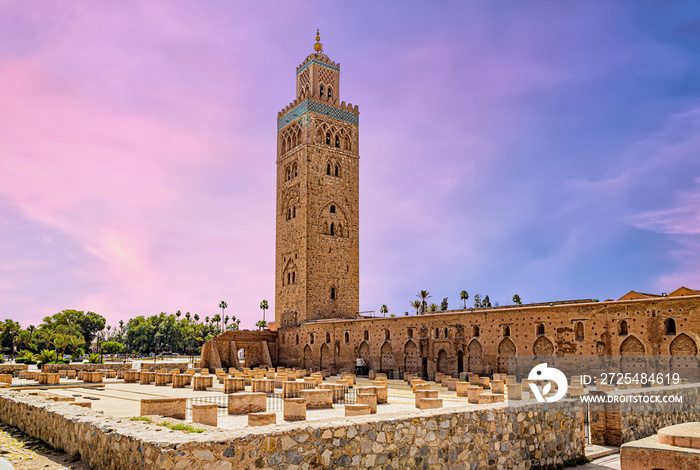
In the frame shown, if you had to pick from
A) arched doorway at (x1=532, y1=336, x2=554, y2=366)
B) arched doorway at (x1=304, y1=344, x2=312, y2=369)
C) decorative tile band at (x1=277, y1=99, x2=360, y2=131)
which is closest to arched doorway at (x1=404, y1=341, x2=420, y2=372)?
arched doorway at (x1=532, y1=336, x2=554, y2=366)

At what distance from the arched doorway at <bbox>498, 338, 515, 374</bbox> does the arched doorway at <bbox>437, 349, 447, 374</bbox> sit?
3.40 metres

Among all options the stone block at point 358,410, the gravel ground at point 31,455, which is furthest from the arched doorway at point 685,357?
the gravel ground at point 31,455

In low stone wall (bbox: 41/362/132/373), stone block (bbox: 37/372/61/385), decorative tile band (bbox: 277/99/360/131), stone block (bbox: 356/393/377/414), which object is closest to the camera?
stone block (bbox: 356/393/377/414)

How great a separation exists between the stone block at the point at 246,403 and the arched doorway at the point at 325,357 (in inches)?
851

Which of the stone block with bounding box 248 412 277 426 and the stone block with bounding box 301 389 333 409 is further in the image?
the stone block with bounding box 301 389 333 409

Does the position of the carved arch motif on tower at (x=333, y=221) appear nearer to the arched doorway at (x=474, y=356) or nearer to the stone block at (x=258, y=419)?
the arched doorway at (x=474, y=356)

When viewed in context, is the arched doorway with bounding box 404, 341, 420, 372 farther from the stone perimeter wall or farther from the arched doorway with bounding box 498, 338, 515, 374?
the stone perimeter wall

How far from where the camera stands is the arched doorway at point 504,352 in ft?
80.8

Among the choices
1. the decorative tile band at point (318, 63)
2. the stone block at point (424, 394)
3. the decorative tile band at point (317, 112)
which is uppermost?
the decorative tile band at point (318, 63)

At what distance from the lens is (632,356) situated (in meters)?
20.9

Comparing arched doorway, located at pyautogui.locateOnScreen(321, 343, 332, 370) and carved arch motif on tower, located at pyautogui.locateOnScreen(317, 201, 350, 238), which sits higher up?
carved arch motif on tower, located at pyautogui.locateOnScreen(317, 201, 350, 238)

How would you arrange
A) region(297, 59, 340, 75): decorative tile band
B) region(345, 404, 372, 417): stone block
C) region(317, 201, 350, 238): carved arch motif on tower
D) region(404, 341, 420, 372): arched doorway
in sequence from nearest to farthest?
region(345, 404, 372, 417): stone block, region(404, 341, 420, 372): arched doorway, region(317, 201, 350, 238): carved arch motif on tower, region(297, 59, 340, 75): decorative tile band

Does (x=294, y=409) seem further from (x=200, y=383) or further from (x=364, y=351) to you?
(x=364, y=351)

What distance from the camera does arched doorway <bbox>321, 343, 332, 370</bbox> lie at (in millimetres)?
34875
